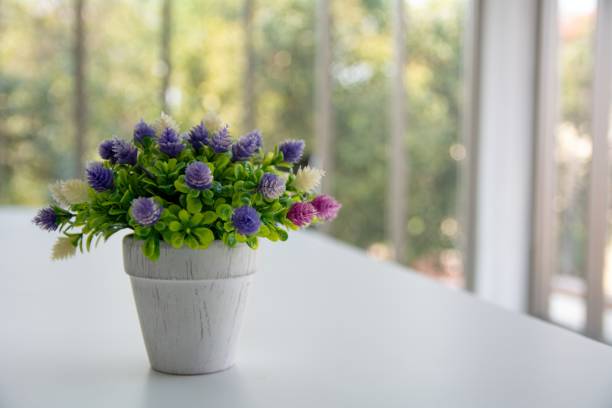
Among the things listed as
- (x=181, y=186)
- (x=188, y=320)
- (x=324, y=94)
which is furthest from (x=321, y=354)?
(x=324, y=94)

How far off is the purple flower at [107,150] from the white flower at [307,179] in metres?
0.20

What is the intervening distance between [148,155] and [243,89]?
505 cm

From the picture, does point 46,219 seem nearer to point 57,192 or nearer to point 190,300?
point 57,192

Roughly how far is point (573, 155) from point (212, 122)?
3.46 meters

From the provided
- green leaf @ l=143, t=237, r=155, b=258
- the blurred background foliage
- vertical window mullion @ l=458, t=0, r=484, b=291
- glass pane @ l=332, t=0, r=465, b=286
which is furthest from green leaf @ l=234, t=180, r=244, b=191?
the blurred background foliage

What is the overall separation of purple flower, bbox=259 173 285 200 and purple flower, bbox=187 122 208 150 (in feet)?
0.25

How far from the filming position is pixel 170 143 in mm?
745

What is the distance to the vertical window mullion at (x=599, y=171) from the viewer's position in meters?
3.58

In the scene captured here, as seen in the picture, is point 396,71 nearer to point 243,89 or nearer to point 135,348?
point 243,89

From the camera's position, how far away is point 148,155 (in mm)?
767

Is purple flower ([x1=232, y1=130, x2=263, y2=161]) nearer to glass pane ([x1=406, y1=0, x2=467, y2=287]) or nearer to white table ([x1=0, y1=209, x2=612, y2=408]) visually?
white table ([x1=0, y1=209, x2=612, y2=408])

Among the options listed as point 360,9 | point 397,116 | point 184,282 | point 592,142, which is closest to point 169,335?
point 184,282

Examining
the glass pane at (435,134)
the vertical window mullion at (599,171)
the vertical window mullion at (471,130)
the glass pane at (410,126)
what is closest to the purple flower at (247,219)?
the vertical window mullion at (599,171)

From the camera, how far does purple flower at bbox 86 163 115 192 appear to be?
74 cm
